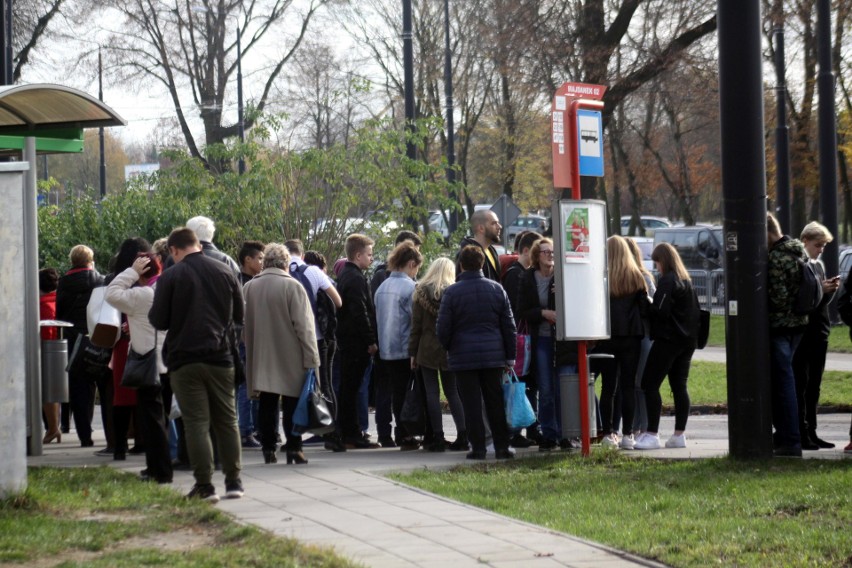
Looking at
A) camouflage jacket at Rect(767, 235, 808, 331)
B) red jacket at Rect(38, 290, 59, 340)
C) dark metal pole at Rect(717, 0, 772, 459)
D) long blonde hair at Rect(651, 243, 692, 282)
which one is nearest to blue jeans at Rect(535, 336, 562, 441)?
long blonde hair at Rect(651, 243, 692, 282)

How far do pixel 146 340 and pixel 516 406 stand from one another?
308 cm

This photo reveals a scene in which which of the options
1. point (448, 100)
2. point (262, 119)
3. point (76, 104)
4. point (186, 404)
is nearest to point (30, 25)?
point (448, 100)

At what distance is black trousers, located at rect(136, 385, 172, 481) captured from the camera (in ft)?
30.4

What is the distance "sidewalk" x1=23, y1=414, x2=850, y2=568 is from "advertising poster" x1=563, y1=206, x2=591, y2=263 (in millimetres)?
1733

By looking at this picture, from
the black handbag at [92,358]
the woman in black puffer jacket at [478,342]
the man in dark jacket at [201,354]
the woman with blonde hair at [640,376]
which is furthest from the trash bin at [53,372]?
the woman with blonde hair at [640,376]

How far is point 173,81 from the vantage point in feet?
136

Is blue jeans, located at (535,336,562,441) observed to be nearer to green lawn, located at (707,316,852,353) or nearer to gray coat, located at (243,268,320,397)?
gray coat, located at (243,268,320,397)

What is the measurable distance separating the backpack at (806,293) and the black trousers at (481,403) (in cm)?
240

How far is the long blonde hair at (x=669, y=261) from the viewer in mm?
10977

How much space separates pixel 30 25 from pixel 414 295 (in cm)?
2744

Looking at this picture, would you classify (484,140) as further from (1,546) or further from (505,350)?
(1,546)

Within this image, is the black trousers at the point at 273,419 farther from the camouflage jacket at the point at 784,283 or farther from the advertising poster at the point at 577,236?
the camouflage jacket at the point at 784,283

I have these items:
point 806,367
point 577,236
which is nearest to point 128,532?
point 577,236

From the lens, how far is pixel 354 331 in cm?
1183
